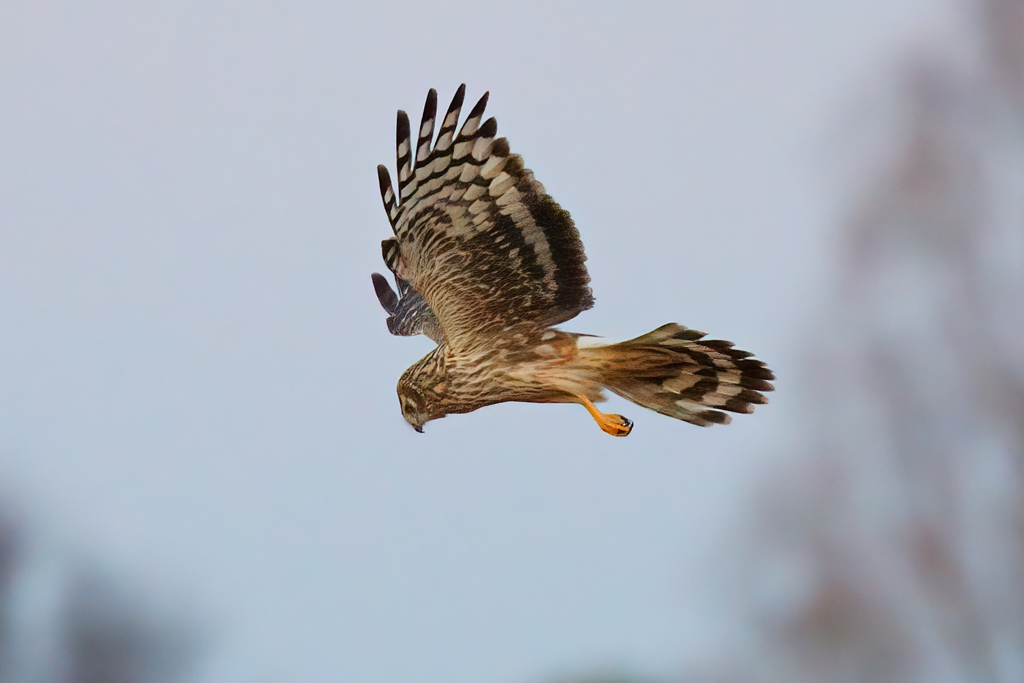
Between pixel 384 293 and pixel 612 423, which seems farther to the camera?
pixel 384 293

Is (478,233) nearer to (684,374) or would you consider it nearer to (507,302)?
(507,302)

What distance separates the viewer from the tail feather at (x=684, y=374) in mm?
799

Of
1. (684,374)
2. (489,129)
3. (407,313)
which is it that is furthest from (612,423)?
(407,313)

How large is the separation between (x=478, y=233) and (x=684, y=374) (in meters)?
0.19

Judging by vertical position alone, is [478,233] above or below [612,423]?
above

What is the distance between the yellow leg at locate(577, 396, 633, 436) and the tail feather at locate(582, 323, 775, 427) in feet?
0.15

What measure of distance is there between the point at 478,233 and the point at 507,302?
6 cm

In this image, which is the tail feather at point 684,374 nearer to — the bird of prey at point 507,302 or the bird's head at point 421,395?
the bird of prey at point 507,302

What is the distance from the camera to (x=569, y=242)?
80cm

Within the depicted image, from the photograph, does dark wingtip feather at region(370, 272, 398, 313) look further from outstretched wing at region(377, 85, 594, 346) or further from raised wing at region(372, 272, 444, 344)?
outstretched wing at region(377, 85, 594, 346)

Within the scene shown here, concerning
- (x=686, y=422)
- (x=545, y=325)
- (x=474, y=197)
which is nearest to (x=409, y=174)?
(x=474, y=197)

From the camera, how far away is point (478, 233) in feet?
2.72

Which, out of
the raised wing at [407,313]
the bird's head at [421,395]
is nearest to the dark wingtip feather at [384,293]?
the raised wing at [407,313]

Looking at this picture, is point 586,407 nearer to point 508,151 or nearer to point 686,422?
point 686,422
